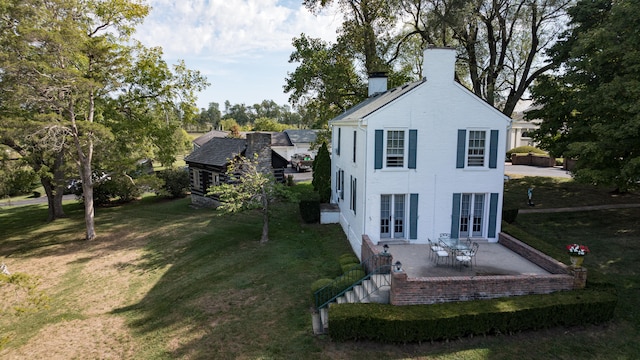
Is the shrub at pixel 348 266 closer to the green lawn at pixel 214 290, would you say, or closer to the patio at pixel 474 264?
the green lawn at pixel 214 290

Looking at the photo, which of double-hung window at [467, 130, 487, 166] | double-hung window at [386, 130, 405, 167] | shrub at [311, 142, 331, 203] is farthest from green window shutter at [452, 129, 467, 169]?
shrub at [311, 142, 331, 203]

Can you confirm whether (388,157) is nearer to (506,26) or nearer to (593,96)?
(593,96)

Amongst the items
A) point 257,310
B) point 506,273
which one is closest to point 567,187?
point 506,273

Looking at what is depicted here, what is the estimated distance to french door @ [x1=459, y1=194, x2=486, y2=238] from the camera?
55.4ft

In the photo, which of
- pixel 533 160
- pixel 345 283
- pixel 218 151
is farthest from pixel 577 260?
pixel 533 160

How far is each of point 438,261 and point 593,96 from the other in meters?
11.7

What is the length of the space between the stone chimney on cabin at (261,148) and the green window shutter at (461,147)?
606 inches

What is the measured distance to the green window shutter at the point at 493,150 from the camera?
16375 millimetres

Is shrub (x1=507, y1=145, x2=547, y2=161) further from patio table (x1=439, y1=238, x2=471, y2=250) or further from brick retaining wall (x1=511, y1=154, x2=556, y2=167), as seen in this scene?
patio table (x1=439, y1=238, x2=471, y2=250)

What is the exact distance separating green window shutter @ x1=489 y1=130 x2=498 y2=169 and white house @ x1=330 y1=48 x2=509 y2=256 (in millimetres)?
44

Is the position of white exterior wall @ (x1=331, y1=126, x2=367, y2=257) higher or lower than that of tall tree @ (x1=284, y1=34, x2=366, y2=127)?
lower

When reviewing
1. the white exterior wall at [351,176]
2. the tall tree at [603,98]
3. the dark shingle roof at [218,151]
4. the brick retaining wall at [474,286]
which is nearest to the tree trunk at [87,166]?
the dark shingle roof at [218,151]

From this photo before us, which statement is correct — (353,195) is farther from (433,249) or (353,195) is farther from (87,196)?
(87,196)

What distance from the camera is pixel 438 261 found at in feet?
46.9
